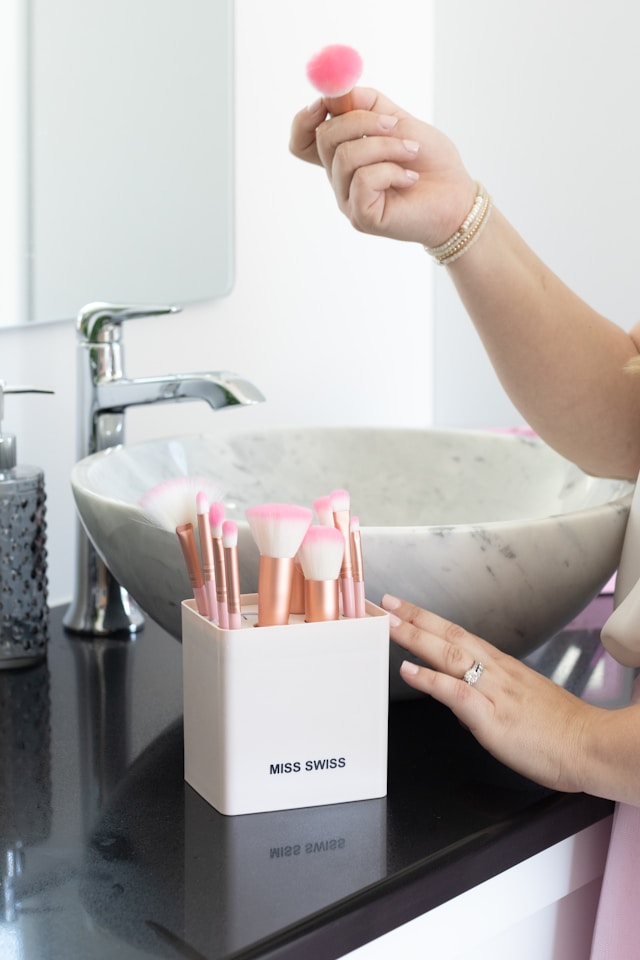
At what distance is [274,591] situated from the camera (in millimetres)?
678

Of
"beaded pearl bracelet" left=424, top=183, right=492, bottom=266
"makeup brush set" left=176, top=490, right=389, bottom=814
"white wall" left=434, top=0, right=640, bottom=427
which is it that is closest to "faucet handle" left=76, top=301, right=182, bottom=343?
"beaded pearl bracelet" left=424, top=183, right=492, bottom=266

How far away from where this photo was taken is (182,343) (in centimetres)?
133

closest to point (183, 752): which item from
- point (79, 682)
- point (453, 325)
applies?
point (79, 682)

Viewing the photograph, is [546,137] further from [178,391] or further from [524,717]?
→ [524,717]

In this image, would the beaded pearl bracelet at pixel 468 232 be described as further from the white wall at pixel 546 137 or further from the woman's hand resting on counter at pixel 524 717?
the white wall at pixel 546 137

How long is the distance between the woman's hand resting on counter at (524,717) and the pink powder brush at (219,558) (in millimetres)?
119

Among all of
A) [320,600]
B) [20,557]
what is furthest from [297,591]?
[20,557]

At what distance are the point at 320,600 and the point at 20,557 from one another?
0.38 meters

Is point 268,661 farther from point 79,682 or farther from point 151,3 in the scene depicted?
point 151,3

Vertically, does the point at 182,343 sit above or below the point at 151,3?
below

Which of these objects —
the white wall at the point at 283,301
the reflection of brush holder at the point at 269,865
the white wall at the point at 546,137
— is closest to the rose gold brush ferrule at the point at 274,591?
the reflection of brush holder at the point at 269,865

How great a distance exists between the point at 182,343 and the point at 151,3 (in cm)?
36

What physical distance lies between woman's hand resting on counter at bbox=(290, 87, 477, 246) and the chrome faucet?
20 cm

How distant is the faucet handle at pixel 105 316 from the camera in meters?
1.02
